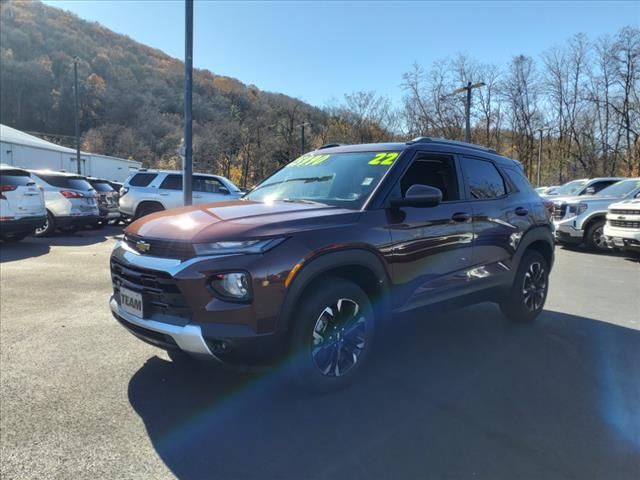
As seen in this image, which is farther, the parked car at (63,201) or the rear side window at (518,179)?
the parked car at (63,201)

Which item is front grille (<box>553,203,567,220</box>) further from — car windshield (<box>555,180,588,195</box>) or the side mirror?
the side mirror

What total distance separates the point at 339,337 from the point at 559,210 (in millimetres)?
10947

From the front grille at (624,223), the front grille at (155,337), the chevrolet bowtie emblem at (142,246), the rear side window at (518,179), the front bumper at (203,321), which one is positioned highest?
the rear side window at (518,179)

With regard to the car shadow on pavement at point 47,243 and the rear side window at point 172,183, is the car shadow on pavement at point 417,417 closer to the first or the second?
the car shadow on pavement at point 47,243

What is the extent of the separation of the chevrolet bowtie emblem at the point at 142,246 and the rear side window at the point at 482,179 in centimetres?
293

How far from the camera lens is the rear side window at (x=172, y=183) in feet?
44.4

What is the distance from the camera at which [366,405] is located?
316cm

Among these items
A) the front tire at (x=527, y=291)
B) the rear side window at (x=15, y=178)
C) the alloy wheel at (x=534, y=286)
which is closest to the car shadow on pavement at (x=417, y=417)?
the front tire at (x=527, y=291)

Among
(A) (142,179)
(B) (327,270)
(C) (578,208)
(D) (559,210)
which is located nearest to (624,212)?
(C) (578,208)

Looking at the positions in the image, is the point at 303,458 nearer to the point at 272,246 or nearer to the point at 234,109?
the point at 272,246

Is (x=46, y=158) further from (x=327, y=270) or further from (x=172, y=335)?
(x=327, y=270)

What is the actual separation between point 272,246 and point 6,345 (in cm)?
309

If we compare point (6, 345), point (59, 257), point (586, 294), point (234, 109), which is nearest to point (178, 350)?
point (6, 345)

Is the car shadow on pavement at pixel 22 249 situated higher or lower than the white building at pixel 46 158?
lower
